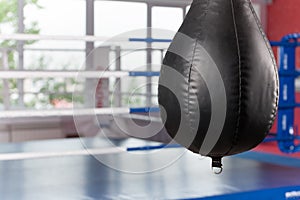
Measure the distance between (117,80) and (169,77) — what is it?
15.8 feet

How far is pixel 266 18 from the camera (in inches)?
241

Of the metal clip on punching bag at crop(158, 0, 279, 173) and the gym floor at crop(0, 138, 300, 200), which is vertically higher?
the metal clip on punching bag at crop(158, 0, 279, 173)

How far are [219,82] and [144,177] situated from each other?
176 centimetres

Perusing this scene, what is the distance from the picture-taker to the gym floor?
2.55 meters

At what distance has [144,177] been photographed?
302cm

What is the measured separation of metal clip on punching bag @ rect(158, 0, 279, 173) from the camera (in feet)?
4.38

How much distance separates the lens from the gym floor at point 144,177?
2.55 meters

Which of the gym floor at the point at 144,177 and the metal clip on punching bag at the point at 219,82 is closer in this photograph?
the metal clip on punching bag at the point at 219,82

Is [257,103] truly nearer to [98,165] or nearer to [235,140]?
[235,140]

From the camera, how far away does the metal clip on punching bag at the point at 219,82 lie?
1336mm

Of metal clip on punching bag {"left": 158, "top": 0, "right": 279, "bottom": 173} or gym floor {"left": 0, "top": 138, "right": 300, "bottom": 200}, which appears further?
gym floor {"left": 0, "top": 138, "right": 300, "bottom": 200}

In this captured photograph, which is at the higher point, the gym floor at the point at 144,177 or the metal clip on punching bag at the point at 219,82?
the metal clip on punching bag at the point at 219,82

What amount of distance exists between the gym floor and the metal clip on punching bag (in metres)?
1.12

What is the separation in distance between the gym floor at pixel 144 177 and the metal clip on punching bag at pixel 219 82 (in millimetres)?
1119
